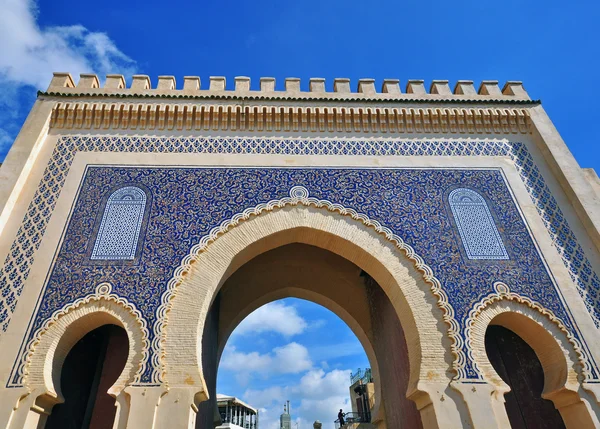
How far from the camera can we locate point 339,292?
4.91 m

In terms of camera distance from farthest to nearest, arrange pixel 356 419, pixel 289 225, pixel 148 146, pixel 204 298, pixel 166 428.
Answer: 1. pixel 356 419
2. pixel 148 146
3. pixel 289 225
4. pixel 204 298
5. pixel 166 428

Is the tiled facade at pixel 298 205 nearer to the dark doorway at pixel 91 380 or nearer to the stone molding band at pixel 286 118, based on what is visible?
the stone molding band at pixel 286 118

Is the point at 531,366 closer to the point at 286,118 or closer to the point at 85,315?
the point at 286,118

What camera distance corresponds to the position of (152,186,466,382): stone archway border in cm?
292

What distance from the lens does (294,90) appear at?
4426mm

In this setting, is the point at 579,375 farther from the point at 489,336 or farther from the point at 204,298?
the point at 204,298

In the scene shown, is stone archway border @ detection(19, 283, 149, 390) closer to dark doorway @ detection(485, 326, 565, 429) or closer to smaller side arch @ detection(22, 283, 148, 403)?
smaller side arch @ detection(22, 283, 148, 403)

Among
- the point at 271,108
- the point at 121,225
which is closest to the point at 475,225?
the point at 271,108

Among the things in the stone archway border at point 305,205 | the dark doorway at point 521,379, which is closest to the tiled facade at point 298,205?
the stone archway border at point 305,205

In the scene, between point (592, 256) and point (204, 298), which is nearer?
point (204, 298)

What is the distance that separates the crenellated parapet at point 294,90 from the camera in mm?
4215

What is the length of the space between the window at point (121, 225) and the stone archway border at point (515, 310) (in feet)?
8.47

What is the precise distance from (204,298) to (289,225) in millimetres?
892

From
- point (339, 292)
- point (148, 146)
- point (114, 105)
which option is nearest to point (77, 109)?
point (114, 105)
